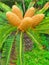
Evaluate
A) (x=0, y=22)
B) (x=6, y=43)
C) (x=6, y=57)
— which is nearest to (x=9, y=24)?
(x=0, y=22)

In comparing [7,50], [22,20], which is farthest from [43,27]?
[7,50]

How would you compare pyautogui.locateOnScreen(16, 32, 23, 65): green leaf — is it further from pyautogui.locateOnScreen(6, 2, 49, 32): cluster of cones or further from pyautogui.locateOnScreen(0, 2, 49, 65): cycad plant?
pyautogui.locateOnScreen(6, 2, 49, 32): cluster of cones

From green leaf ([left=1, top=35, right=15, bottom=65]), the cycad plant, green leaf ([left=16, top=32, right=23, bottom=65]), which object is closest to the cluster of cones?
the cycad plant

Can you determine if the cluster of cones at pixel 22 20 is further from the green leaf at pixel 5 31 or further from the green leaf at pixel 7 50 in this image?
the green leaf at pixel 7 50

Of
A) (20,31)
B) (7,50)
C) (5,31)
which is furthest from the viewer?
(20,31)

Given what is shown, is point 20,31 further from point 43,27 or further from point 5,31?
point 43,27

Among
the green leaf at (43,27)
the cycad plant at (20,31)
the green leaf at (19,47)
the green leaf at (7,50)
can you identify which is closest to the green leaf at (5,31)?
the cycad plant at (20,31)

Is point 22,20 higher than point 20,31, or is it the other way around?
point 22,20

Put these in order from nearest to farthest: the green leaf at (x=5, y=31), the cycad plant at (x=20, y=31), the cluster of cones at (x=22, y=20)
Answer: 1. the cycad plant at (x=20, y=31)
2. the green leaf at (x=5, y=31)
3. the cluster of cones at (x=22, y=20)
